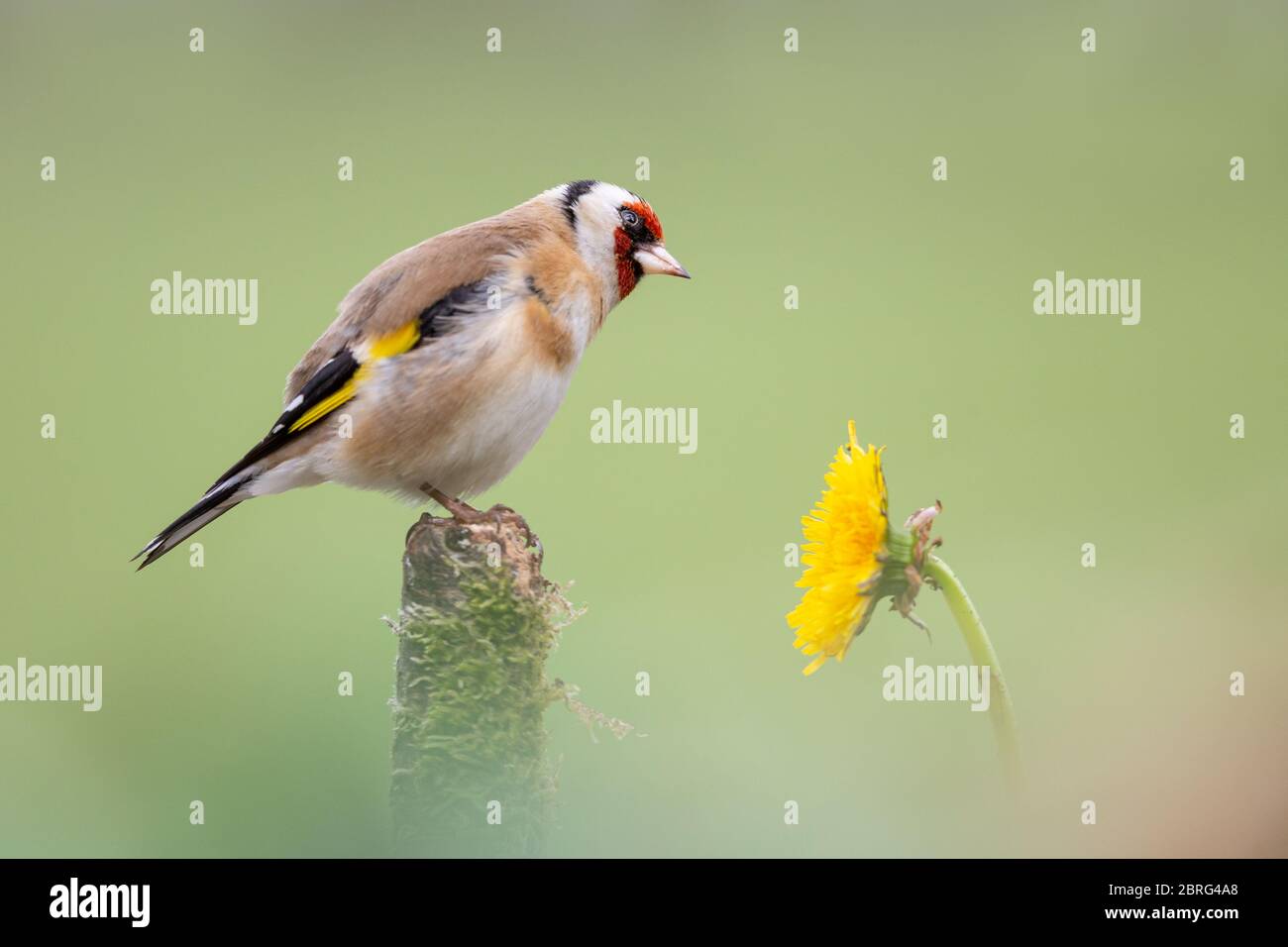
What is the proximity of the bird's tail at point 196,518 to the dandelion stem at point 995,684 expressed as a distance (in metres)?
1.92

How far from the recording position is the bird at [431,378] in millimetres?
3730

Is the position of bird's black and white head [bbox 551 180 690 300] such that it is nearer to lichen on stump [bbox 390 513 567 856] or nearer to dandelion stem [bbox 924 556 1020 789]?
lichen on stump [bbox 390 513 567 856]

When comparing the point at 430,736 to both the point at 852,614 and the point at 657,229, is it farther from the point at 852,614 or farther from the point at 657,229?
the point at 657,229

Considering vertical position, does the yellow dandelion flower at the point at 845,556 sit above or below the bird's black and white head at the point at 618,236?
below

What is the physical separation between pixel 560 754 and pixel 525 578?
36 centimetres

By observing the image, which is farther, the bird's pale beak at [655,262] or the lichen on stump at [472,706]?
the bird's pale beak at [655,262]

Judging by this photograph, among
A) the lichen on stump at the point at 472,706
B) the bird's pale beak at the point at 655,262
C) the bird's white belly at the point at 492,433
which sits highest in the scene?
the bird's pale beak at the point at 655,262

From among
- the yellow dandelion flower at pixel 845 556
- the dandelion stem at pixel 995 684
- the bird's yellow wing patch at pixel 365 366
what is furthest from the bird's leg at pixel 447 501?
the dandelion stem at pixel 995 684

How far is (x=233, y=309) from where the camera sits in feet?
16.6

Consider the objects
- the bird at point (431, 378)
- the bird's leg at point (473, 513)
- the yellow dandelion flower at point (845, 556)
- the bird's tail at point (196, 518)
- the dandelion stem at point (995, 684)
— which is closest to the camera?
the dandelion stem at point (995, 684)

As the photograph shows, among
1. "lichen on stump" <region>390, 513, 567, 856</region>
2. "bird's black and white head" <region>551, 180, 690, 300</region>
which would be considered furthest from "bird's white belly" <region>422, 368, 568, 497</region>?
"lichen on stump" <region>390, 513, 567, 856</region>

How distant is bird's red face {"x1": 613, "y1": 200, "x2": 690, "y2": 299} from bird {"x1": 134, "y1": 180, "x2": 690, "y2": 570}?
0.24 m

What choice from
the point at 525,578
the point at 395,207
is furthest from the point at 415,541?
the point at 395,207

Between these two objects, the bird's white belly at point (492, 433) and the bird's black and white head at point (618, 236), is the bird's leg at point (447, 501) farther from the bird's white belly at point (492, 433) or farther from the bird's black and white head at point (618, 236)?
the bird's black and white head at point (618, 236)
